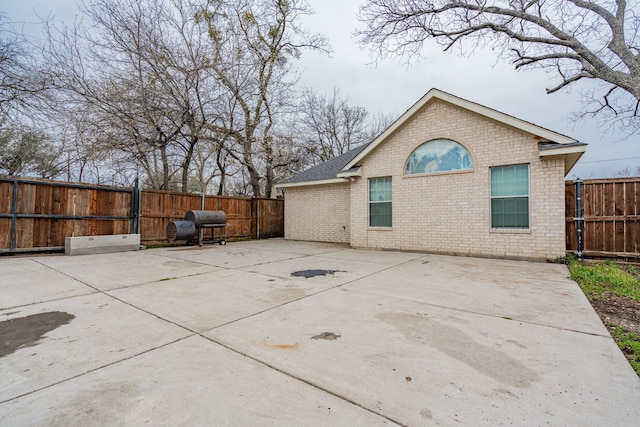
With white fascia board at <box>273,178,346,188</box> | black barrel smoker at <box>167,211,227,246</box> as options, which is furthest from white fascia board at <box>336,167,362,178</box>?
black barrel smoker at <box>167,211,227,246</box>

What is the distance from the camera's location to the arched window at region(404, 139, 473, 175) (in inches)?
336

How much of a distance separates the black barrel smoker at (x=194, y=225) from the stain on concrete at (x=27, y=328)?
6825mm

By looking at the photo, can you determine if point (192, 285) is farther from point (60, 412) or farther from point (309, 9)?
point (309, 9)

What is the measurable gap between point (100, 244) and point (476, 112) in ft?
39.3

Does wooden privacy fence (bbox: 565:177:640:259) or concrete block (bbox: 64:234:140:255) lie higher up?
wooden privacy fence (bbox: 565:177:640:259)

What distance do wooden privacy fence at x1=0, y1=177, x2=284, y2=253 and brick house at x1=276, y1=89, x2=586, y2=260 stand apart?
687 cm

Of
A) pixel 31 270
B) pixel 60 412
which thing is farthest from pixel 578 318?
pixel 31 270

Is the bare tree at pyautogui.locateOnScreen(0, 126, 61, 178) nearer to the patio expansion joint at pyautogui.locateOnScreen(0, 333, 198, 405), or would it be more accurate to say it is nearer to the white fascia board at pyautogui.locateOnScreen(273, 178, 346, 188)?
the white fascia board at pyautogui.locateOnScreen(273, 178, 346, 188)

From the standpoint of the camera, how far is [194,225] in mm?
10406

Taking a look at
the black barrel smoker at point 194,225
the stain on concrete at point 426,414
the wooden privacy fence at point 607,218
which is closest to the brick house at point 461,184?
the wooden privacy fence at point 607,218

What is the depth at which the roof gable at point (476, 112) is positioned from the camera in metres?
7.14

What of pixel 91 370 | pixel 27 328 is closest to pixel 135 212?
pixel 27 328

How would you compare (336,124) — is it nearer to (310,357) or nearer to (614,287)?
(614,287)

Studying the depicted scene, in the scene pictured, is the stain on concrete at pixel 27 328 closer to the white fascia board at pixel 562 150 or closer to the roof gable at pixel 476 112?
the roof gable at pixel 476 112
